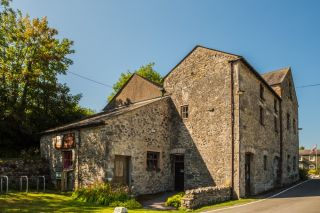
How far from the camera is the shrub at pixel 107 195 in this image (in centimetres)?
1408

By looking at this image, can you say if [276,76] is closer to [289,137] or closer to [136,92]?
[289,137]

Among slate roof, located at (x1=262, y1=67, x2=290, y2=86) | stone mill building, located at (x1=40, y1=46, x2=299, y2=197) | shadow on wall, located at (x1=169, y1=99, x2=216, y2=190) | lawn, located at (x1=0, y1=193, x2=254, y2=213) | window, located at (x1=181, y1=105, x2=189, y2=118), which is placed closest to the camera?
lawn, located at (x1=0, y1=193, x2=254, y2=213)

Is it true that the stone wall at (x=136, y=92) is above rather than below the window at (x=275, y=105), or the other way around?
above

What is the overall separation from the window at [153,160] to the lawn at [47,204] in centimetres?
478

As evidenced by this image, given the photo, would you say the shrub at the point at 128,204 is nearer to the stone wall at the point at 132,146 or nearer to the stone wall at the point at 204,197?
the stone wall at the point at 204,197

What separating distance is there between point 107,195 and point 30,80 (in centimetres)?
1544

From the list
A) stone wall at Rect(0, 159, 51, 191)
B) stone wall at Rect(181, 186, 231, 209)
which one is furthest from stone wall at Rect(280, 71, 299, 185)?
stone wall at Rect(0, 159, 51, 191)

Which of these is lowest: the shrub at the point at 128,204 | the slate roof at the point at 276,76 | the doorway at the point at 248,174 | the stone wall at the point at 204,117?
the shrub at the point at 128,204

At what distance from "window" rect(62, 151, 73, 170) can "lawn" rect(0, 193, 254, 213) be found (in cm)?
243

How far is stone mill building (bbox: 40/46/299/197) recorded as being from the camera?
17078 mm

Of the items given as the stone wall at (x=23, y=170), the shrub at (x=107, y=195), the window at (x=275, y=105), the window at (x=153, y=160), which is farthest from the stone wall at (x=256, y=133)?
the stone wall at (x=23, y=170)

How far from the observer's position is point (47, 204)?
45.3 ft

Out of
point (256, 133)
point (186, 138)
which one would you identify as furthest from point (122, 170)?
point (256, 133)

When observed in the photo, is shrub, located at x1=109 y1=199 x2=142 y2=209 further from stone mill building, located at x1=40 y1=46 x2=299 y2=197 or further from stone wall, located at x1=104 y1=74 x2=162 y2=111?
stone wall, located at x1=104 y1=74 x2=162 y2=111
